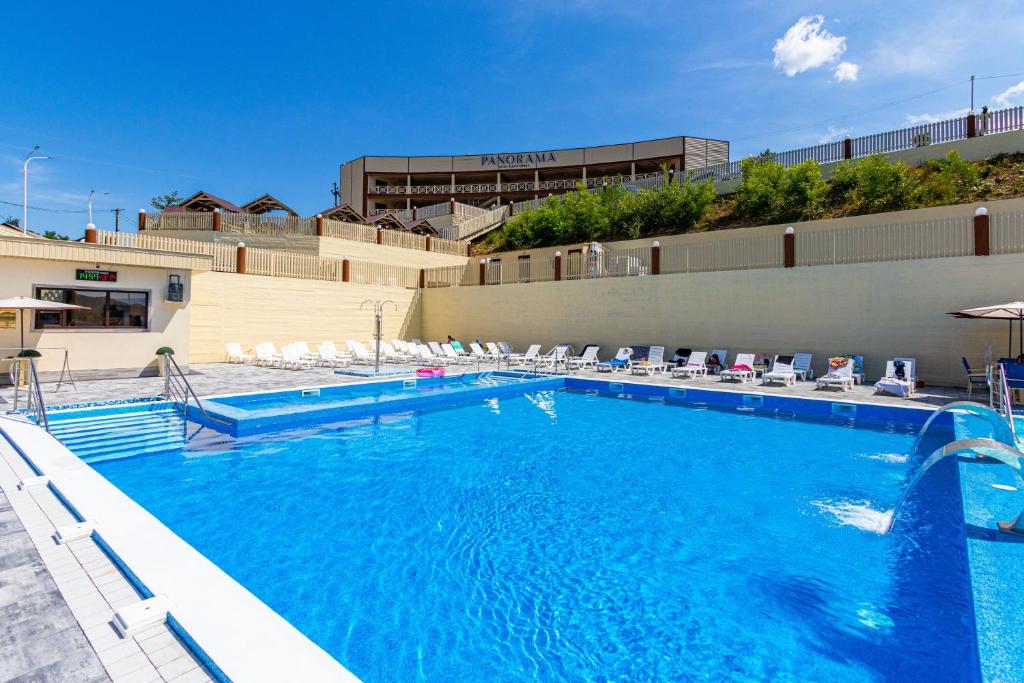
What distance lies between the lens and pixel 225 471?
228 inches

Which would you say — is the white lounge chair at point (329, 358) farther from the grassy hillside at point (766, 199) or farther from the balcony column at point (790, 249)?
Result: the grassy hillside at point (766, 199)

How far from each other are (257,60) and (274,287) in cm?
1667

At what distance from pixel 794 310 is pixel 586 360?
547 cm

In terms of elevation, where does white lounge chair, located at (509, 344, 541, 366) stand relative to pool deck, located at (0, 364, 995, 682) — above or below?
above

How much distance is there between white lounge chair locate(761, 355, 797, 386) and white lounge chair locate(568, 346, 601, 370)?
4650 millimetres

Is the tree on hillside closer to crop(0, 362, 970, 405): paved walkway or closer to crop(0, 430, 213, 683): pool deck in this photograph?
crop(0, 362, 970, 405): paved walkway

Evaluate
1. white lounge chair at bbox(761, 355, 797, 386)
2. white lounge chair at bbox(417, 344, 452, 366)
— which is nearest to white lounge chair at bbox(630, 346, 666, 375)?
white lounge chair at bbox(761, 355, 797, 386)

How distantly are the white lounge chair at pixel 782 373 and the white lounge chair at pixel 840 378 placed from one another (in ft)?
1.92

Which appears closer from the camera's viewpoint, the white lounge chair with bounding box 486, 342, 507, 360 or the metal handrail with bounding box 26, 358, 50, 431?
the metal handrail with bounding box 26, 358, 50, 431

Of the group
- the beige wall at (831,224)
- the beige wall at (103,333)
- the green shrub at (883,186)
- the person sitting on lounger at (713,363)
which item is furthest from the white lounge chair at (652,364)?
the beige wall at (103,333)

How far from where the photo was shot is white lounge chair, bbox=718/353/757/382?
11473mm

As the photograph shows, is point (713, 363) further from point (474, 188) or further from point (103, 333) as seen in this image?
point (474, 188)

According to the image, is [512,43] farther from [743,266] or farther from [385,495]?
[385,495]

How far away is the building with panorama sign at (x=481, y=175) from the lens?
35656 mm
